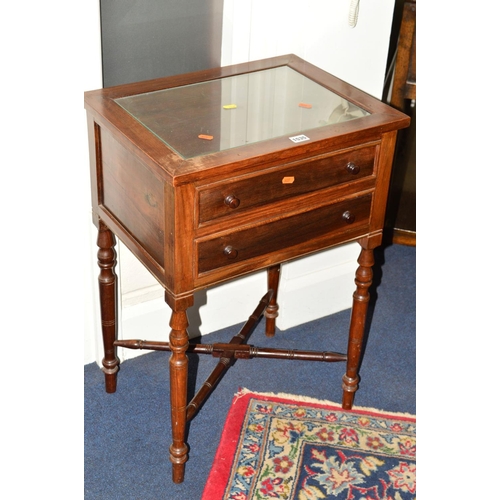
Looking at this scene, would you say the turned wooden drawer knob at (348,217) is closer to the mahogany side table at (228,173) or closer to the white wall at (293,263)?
the mahogany side table at (228,173)

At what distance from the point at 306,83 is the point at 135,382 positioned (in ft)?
4.18

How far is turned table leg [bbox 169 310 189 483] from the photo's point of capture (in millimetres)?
2361

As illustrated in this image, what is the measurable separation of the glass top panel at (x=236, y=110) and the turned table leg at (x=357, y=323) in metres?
0.50

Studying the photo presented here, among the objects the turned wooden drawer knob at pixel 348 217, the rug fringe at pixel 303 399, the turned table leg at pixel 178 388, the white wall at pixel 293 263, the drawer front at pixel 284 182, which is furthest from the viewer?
the rug fringe at pixel 303 399

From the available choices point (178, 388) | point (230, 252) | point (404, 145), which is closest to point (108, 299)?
point (178, 388)

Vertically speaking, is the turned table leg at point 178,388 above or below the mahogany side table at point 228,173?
below

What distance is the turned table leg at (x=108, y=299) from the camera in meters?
2.71

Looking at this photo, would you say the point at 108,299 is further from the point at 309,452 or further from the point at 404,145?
the point at 404,145

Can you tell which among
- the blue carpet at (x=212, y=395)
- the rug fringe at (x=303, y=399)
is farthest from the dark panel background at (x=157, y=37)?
the rug fringe at (x=303, y=399)

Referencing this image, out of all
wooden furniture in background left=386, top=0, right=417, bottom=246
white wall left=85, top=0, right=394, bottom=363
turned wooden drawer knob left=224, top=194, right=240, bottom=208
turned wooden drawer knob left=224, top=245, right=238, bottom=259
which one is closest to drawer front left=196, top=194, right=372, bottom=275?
turned wooden drawer knob left=224, top=245, right=238, bottom=259

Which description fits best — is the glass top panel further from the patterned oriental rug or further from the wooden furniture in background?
the patterned oriental rug

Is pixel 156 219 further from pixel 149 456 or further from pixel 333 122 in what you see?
pixel 149 456

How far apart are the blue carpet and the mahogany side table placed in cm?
16
